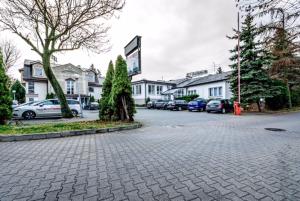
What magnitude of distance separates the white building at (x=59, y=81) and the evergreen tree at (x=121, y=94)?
24.4 m

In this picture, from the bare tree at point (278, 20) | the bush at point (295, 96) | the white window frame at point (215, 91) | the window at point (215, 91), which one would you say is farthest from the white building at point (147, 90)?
the bare tree at point (278, 20)

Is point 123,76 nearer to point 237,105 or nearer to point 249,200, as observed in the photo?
point 249,200

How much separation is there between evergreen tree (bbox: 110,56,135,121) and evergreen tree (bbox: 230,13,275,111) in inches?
575

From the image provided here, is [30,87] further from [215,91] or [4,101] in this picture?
[215,91]

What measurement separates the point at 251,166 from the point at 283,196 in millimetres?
1350

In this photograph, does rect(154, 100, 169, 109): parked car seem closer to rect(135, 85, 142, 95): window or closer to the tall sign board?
rect(135, 85, 142, 95): window

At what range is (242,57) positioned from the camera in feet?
71.8

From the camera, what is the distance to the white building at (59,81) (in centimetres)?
3855

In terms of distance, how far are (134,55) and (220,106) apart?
11363 millimetres

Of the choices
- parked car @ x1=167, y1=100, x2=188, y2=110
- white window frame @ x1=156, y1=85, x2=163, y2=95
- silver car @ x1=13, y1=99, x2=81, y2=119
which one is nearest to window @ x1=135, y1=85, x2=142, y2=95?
white window frame @ x1=156, y1=85, x2=163, y2=95

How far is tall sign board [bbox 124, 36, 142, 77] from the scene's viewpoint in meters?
14.4

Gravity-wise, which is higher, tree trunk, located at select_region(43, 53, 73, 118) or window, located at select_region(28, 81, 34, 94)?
window, located at select_region(28, 81, 34, 94)

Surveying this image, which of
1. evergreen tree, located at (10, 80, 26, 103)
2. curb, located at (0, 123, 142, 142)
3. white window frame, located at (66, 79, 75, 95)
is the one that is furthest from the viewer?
evergreen tree, located at (10, 80, 26, 103)

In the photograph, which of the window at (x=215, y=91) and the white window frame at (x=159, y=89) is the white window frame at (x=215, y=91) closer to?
the window at (x=215, y=91)
